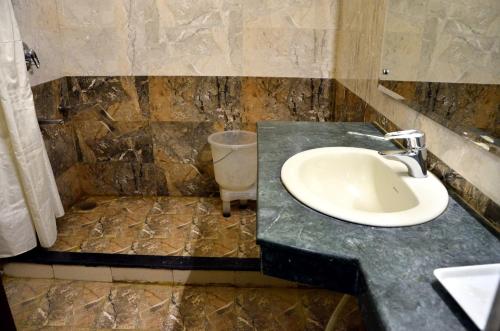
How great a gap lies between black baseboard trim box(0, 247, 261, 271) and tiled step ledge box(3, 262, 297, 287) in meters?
0.02

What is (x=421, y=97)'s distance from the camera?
108 cm

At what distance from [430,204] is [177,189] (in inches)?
79.7

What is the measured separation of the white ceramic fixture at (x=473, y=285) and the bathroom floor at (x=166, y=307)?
963 millimetres

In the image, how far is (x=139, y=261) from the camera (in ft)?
6.02

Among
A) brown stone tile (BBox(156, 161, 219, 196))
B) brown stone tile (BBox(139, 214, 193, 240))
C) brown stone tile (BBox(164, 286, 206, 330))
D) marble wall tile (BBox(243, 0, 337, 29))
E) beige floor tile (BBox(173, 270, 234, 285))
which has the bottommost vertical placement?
brown stone tile (BBox(164, 286, 206, 330))

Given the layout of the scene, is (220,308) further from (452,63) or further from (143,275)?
(452,63)

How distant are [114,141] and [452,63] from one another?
7.06 feet

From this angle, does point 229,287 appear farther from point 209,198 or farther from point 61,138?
point 61,138

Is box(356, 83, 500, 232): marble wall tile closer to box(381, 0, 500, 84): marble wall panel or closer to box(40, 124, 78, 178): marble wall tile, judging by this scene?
box(381, 0, 500, 84): marble wall panel

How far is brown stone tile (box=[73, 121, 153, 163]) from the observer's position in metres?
2.45

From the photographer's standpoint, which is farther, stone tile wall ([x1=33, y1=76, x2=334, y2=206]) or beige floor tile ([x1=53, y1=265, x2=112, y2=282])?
stone tile wall ([x1=33, y1=76, x2=334, y2=206])

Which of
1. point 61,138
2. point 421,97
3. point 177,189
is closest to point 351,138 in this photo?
point 421,97

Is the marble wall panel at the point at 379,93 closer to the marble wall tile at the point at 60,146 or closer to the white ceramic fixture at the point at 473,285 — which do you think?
the white ceramic fixture at the point at 473,285

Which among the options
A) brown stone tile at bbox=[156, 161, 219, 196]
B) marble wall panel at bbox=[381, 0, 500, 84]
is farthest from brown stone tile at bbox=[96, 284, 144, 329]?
marble wall panel at bbox=[381, 0, 500, 84]
